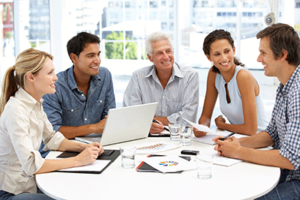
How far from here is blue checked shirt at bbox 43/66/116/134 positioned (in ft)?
7.80

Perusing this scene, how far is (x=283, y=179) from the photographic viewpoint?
189 centimetres

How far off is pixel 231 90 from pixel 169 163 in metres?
1.09

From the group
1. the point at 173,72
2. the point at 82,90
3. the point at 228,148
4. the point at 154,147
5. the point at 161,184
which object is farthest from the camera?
the point at 173,72

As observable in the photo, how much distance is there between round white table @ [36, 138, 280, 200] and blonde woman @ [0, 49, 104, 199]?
95mm

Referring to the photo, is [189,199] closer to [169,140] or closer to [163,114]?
[169,140]

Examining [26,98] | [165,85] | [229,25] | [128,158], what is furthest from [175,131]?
[229,25]

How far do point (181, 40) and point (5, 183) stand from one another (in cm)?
522

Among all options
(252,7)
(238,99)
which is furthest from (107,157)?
(252,7)

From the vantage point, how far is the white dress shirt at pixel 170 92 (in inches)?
106

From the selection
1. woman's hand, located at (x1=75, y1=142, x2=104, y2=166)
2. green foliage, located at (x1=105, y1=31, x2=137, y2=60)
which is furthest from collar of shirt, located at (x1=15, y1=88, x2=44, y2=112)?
green foliage, located at (x1=105, y1=31, x2=137, y2=60)

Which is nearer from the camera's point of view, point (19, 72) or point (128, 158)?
point (128, 158)

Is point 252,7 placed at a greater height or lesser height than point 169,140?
greater

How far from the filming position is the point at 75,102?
2498mm

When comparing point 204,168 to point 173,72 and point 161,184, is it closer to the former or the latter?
point 161,184
